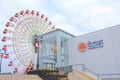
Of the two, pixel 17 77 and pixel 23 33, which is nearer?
pixel 17 77

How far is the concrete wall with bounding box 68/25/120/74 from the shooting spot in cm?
2259

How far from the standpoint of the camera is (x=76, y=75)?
20422 mm

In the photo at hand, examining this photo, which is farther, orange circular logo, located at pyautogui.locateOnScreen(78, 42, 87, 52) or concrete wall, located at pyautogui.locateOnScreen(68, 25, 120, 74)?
orange circular logo, located at pyautogui.locateOnScreen(78, 42, 87, 52)

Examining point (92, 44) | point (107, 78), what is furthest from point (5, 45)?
point (107, 78)

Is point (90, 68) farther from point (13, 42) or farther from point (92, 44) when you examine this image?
point (13, 42)

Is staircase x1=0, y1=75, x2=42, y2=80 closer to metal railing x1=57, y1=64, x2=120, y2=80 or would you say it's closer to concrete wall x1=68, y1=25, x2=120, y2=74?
metal railing x1=57, y1=64, x2=120, y2=80

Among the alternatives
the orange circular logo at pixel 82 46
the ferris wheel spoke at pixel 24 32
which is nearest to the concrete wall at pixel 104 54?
the orange circular logo at pixel 82 46

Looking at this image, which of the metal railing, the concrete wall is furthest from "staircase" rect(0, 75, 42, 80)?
the concrete wall

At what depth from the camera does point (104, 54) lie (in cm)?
2369

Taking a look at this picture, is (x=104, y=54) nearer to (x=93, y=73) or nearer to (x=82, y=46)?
(x=93, y=73)

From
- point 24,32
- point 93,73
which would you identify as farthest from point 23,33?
point 93,73

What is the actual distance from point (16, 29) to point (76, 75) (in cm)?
1371

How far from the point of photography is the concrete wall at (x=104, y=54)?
22594mm

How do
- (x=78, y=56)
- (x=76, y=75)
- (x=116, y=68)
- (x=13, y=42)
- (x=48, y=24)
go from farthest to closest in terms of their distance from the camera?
1. (x=48, y=24)
2. (x=13, y=42)
3. (x=78, y=56)
4. (x=116, y=68)
5. (x=76, y=75)
